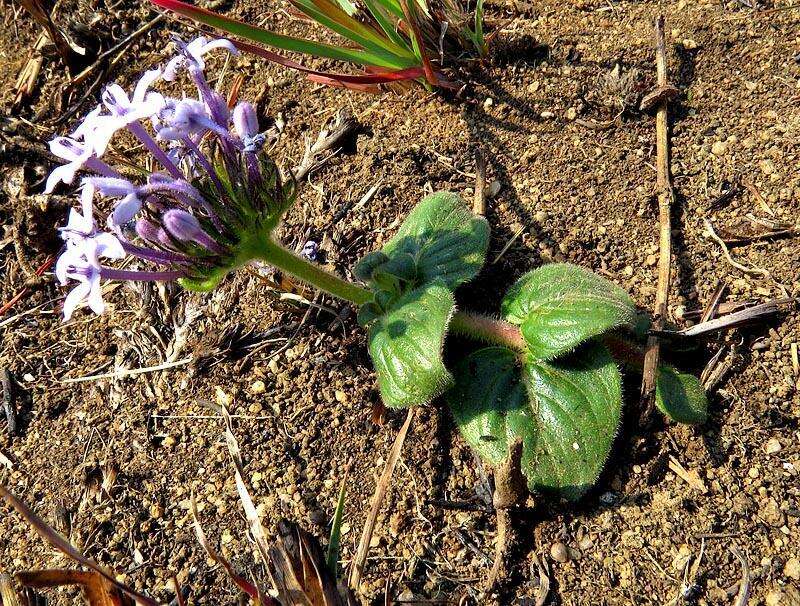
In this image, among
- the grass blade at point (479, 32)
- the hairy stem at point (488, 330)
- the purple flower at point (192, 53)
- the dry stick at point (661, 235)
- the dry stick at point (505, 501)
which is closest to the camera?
the purple flower at point (192, 53)

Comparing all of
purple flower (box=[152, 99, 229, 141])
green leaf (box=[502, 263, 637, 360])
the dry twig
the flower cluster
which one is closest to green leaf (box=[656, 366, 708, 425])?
green leaf (box=[502, 263, 637, 360])

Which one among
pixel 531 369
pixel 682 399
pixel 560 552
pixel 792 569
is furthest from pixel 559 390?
pixel 792 569

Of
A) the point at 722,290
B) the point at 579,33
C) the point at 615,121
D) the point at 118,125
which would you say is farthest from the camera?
the point at 579,33

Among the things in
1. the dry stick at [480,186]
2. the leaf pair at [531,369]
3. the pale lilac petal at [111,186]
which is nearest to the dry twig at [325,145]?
the dry stick at [480,186]

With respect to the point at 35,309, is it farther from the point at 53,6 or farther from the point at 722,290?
the point at 722,290

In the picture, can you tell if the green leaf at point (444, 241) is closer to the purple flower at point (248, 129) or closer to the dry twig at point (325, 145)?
the dry twig at point (325, 145)

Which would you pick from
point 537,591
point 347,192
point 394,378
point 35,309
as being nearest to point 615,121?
point 347,192

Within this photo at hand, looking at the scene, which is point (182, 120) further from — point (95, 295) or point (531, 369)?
point (531, 369)
